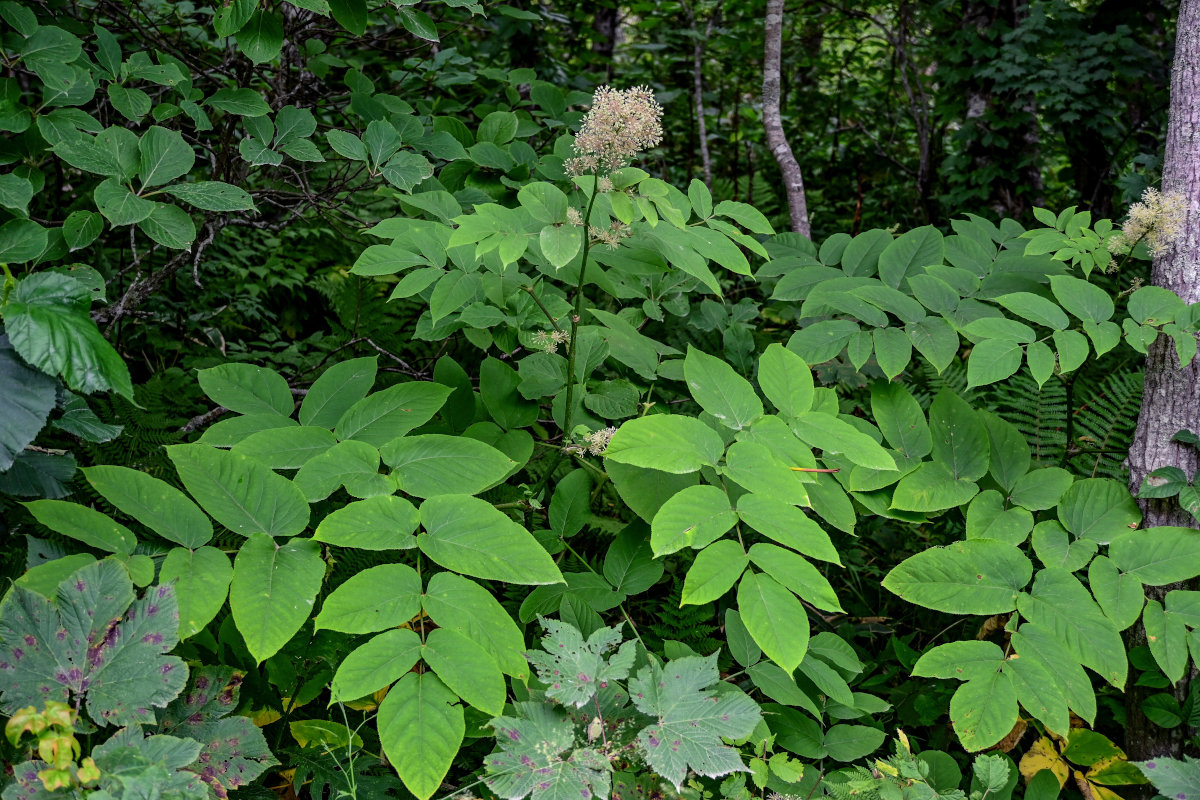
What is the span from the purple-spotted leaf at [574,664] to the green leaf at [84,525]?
0.77 meters

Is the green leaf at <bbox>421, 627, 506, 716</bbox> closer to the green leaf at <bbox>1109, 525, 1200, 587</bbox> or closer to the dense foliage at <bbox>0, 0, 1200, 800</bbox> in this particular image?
the dense foliage at <bbox>0, 0, 1200, 800</bbox>

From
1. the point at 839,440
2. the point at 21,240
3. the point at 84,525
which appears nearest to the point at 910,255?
the point at 839,440

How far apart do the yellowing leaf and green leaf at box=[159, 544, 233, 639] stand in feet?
6.44

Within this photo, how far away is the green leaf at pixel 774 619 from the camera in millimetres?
1331

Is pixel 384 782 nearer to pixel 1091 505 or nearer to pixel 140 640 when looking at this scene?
pixel 140 640

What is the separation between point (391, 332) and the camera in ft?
10.9

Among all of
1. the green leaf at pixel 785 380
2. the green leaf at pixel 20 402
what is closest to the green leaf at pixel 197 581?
the green leaf at pixel 20 402

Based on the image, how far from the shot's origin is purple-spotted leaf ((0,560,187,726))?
124 centimetres

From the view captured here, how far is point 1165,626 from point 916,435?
67 cm

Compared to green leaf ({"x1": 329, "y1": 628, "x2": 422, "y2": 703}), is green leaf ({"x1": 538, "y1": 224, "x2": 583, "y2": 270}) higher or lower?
green leaf ({"x1": 538, "y1": 224, "x2": 583, "y2": 270})

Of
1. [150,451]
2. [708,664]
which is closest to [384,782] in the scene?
[708,664]

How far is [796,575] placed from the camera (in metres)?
1.42

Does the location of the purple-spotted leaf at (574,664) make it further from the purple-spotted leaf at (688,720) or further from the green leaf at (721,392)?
→ the green leaf at (721,392)

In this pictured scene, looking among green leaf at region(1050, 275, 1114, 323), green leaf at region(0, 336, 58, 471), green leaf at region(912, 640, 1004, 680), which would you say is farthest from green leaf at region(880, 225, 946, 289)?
green leaf at region(0, 336, 58, 471)
